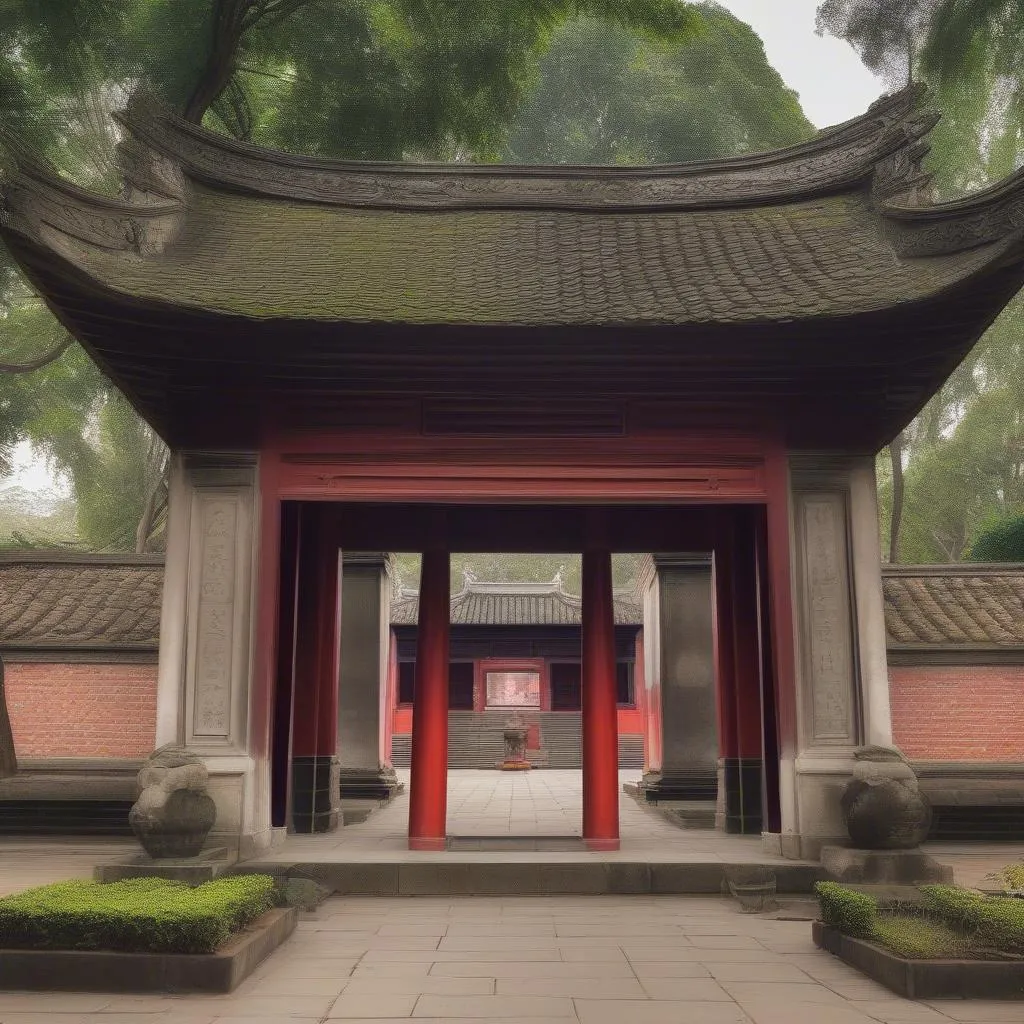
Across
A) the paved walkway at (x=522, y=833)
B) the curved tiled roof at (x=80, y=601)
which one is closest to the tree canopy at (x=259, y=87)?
the curved tiled roof at (x=80, y=601)

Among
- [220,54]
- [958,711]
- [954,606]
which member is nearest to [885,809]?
[958,711]

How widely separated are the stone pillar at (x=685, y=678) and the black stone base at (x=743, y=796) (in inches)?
95.1

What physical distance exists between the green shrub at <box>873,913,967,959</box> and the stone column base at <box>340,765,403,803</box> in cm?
887

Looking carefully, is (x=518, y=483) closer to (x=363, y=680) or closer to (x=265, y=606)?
(x=265, y=606)

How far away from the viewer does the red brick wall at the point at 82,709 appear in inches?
393

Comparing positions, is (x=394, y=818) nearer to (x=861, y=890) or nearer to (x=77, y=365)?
(x=861, y=890)

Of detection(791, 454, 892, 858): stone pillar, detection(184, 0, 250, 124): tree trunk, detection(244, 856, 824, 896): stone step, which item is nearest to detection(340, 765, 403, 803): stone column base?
detection(244, 856, 824, 896): stone step

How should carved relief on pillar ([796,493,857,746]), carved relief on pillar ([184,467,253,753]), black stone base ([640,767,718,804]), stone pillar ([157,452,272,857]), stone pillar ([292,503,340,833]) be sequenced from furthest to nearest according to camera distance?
black stone base ([640,767,718,804]) < stone pillar ([292,503,340,833]) < carved relief on pillar ([796,493,857,746]) < carved relief on pillar ([184,467,253,753]) < stone pillar ([157,452,272,857])

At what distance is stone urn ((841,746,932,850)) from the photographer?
23.3 feet

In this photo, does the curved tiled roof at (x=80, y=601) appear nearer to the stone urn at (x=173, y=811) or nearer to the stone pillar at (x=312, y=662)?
the stone pillar at (x=312, y=662)

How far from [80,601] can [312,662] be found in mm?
2716

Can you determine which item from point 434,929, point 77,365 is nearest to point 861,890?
point 434,929

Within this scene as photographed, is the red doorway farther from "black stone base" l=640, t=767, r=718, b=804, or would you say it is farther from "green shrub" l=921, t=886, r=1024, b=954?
"black stone base" l=640, t=767, r=718, b=804

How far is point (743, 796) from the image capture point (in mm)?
10109
